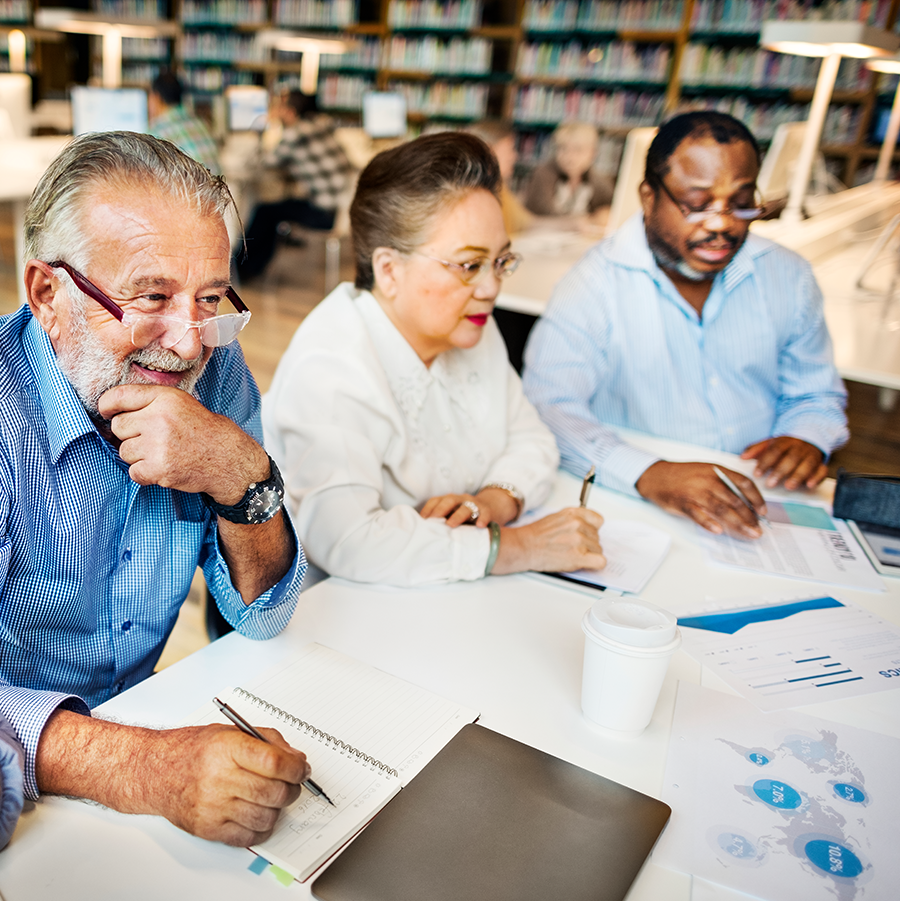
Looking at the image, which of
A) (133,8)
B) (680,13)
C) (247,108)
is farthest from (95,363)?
(133,8)

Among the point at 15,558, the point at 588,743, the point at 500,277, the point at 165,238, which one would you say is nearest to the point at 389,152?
the point at 500,277

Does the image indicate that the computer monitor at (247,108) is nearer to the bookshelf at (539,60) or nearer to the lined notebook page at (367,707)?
the bookshelf at (539,60)

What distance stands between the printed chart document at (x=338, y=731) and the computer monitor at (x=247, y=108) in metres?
6.09

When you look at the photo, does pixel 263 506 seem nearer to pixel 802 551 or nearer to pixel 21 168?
pixel 802 551

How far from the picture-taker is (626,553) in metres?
1.35

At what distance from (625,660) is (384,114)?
6.02 metres

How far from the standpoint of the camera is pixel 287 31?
24.3 ft

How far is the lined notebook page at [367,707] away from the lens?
851 mm

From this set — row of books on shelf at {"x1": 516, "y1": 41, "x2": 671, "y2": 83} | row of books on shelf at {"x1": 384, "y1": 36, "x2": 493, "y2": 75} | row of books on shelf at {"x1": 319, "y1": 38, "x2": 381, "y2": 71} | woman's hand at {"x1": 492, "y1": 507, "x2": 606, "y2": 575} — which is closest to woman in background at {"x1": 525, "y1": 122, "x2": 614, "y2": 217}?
row of books on shelf at {"x1": 516, "y1": 41, "x2": 671, "y2": 83}

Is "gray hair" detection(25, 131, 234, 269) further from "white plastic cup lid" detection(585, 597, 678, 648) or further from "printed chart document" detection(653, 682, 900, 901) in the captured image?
"printed chart document" detection(653, 682, 900, 901)

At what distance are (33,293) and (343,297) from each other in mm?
624

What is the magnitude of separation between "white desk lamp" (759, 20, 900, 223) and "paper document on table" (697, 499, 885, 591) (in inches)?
95.8

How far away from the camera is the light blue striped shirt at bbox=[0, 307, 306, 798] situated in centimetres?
91

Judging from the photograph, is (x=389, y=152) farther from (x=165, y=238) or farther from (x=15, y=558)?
(x=15, y=558)
